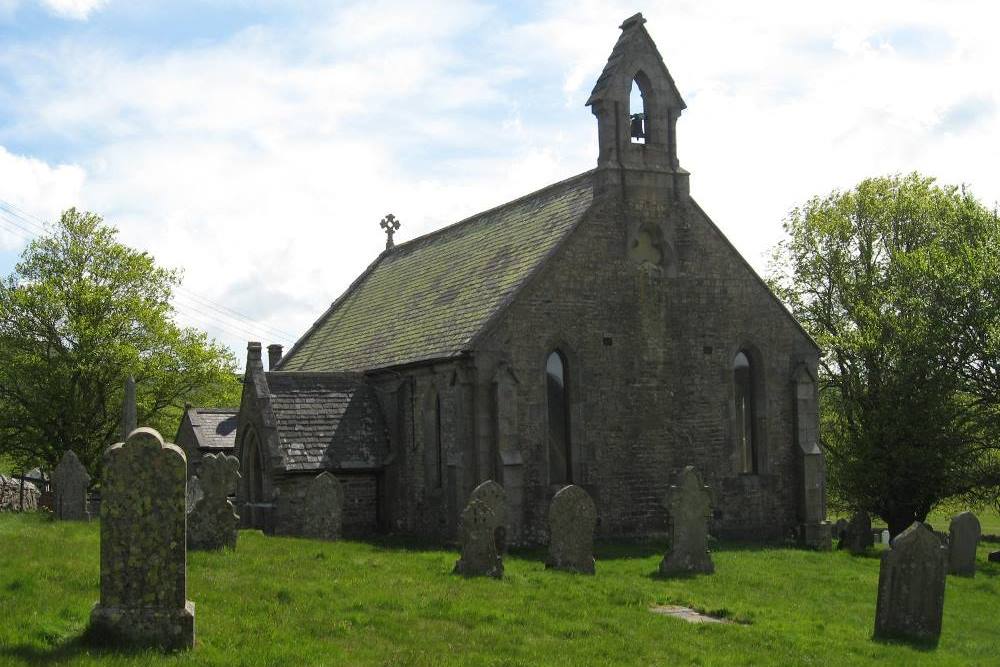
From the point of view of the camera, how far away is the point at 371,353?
3000 centimetres

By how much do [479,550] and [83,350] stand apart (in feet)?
96.0

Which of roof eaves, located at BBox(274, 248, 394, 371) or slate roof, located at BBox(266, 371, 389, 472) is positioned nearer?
slate roof, located at BBox(266, 371, 389, 472)

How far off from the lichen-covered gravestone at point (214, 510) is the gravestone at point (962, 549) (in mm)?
15058

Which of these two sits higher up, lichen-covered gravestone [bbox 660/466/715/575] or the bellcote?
the bellcote

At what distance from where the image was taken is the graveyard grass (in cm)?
1123

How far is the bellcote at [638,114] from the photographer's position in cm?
2603

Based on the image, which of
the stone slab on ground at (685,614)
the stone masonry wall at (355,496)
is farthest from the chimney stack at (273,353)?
the stone slab on ground at (685,614)

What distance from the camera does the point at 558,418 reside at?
2492 centimetres

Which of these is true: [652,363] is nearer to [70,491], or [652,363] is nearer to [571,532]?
[571,532]

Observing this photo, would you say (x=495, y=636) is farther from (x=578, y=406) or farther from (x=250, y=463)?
(x=250, y=463)

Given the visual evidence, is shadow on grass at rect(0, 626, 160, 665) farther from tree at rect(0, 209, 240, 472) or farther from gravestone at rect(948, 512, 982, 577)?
tree at rect(0, 209, 240, 472)

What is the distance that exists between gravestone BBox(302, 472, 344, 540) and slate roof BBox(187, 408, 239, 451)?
476 inches

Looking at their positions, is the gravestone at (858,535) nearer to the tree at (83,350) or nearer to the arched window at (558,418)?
the arched window at (558,418)

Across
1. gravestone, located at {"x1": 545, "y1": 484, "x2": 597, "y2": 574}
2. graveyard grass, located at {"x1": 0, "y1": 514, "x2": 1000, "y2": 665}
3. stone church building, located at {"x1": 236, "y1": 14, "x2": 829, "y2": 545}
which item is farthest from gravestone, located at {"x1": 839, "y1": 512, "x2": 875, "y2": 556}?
gravestone, located at {"x1": 545, "y1": 484, "x2": 597, "y2": 574}
